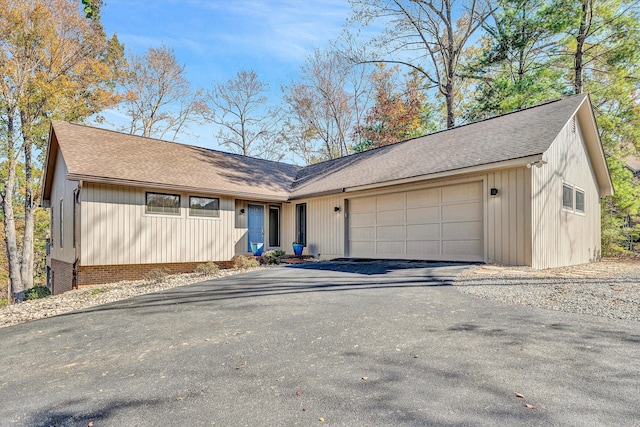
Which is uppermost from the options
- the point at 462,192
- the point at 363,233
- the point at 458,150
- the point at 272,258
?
the point at 458,150

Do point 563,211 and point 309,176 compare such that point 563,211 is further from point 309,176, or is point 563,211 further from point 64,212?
point 64,212

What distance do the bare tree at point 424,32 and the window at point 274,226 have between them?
33.9ft

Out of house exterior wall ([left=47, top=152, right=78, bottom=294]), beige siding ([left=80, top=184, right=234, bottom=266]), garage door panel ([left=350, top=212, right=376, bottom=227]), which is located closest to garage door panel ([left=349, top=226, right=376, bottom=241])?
garage door panel ([left=350, top=212, right=376, bottom=227])

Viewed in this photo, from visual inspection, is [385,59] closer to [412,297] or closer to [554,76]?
[554,76]

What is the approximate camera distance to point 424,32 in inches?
786

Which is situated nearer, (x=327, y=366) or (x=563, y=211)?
(x=327, y=366)

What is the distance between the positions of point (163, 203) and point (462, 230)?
8593mm

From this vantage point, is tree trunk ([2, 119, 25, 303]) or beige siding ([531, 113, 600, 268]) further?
tree trunk ([2, 119, 25, 303])

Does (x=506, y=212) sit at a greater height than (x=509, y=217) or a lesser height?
greater

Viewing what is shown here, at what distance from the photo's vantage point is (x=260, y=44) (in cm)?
1808

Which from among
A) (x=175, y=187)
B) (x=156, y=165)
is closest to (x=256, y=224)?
(x=175, y=187)

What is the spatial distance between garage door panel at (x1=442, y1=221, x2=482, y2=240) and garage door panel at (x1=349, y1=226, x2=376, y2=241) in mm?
2442

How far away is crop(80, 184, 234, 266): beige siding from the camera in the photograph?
9.66 meters

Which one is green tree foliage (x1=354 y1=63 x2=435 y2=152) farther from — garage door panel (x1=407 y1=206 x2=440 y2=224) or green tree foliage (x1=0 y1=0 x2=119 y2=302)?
green tree foliage (x1=0 y1=0 x2=119 y2=302)
